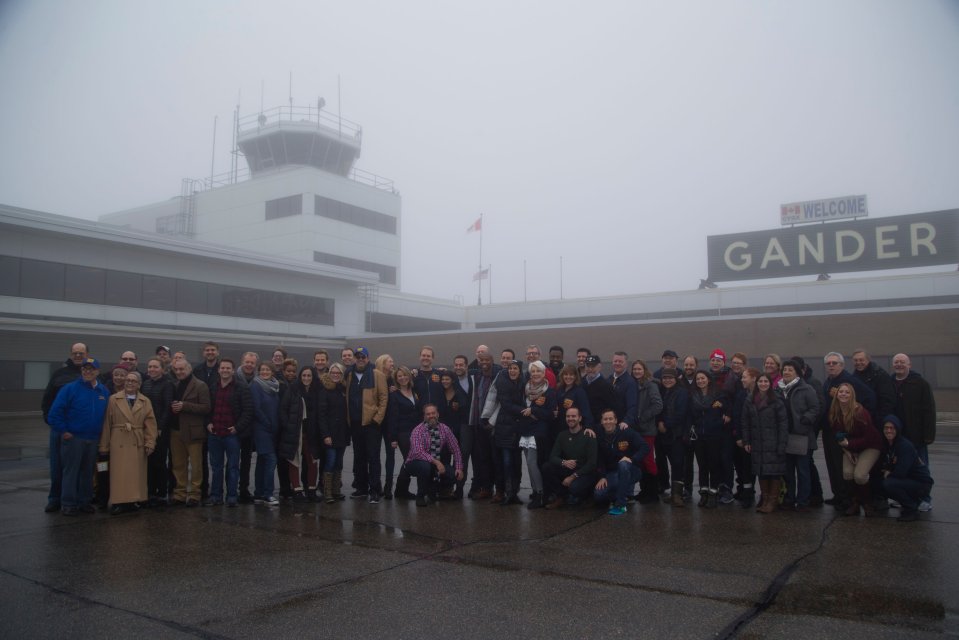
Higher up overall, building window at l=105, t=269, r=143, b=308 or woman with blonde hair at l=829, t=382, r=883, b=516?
building window at l=105, t=269, r=143, b=308

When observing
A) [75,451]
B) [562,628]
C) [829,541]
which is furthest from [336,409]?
[829,541]

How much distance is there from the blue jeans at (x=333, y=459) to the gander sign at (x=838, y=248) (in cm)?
3150

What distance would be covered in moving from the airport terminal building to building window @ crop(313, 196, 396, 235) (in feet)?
0.39

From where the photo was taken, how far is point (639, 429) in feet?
29.4

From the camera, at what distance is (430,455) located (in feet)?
29.6

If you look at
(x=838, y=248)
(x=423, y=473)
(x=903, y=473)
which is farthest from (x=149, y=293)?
(x=838, y=248)

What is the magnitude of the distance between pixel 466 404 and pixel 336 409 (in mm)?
1824

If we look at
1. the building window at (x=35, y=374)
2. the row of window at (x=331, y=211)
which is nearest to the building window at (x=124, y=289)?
the building window at (x=35, y=374)

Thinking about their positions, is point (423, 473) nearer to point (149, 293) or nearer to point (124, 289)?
Answer: point (124, 289)

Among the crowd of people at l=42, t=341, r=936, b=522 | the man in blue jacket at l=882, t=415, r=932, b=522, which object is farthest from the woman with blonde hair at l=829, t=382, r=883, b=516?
the man in blue jacket at l=882, t=415, r=932, b=522

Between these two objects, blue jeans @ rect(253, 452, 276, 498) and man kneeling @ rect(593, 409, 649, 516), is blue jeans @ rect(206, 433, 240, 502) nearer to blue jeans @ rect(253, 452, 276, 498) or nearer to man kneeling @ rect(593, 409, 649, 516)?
blue jeans @ rect(253, 452, 276, 498)

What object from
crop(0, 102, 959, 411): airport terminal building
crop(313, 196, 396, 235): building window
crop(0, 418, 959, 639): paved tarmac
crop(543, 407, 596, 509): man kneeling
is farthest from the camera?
crop(313, 196, 396, 235): building window

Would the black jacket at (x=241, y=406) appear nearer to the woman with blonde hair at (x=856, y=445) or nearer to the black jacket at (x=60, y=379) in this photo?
the black jacket at (x=60, y=379)

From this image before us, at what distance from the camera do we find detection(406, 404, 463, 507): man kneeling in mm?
8875
